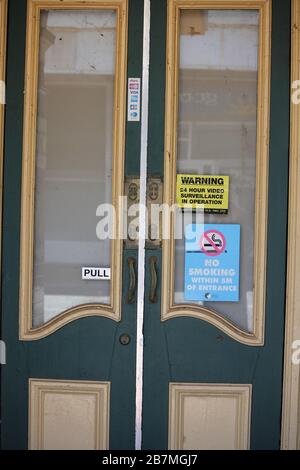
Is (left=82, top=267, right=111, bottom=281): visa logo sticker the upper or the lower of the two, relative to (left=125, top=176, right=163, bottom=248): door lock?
lower

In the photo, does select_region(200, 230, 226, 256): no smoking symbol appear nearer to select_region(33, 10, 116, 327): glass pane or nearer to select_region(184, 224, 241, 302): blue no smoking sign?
select_region(184, 224, 241, 302): blue no smoking sign

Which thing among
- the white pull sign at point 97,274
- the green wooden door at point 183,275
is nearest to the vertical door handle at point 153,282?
the green wooden door at point 183,275

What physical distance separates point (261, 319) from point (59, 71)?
62.4 inches

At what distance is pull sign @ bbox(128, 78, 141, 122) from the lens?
9.71 feet

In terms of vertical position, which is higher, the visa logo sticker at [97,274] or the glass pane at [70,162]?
the glass pane at [70,162]

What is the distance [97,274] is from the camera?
9.84 ft

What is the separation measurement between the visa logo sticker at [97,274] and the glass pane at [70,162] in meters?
0.02

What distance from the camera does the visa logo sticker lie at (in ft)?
9.83

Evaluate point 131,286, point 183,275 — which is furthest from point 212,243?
point 131,286

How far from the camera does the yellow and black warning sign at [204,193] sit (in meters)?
2.97

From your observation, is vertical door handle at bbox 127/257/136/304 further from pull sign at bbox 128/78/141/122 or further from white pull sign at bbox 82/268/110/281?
pull sign at bbox 128/78/141/122

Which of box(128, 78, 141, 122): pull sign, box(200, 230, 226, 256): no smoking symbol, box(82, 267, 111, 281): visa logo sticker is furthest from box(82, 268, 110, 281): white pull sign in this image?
box(128, 78, 141, 122): pull sign

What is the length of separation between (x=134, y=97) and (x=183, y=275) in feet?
2.98

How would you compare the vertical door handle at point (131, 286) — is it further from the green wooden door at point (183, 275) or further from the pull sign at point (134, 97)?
the pull sign at point (134, 97)
